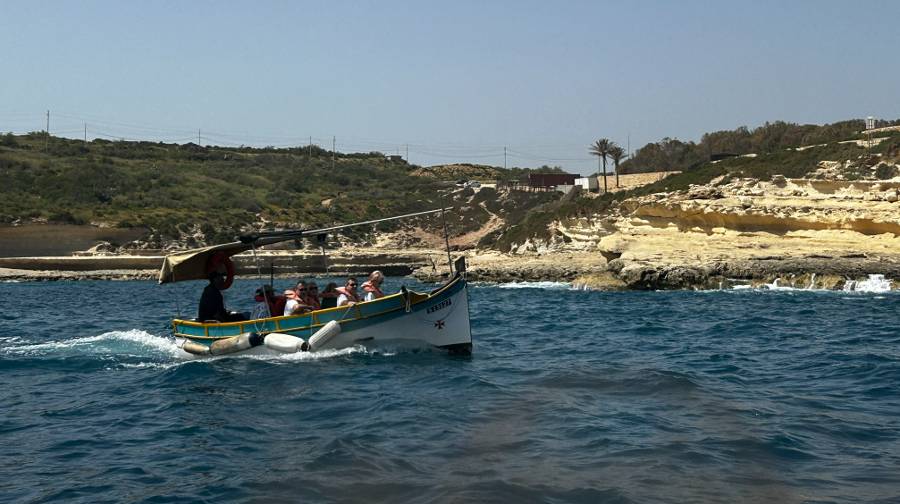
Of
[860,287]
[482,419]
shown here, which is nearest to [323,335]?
[482,419]

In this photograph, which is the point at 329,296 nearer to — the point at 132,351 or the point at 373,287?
the point at 373,287

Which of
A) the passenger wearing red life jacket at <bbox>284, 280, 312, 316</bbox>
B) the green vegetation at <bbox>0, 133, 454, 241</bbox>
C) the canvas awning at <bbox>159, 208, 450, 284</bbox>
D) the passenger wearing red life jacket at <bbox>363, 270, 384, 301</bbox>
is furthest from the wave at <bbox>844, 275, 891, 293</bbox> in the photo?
→ the green vegetation at <bbox>0, 133, 454, 241</bbox>

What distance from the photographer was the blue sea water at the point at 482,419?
10.5 m

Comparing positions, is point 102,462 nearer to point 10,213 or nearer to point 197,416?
point 197,416

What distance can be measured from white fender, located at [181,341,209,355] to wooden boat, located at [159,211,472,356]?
0.45 metres

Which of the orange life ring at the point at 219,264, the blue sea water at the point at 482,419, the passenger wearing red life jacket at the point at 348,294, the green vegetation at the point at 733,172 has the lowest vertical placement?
the blue sea water at the point at 482,419

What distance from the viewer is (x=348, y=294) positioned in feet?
67.2

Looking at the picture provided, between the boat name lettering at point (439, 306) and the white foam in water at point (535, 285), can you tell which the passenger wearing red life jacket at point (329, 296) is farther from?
the white foam in water at point (535, 285)

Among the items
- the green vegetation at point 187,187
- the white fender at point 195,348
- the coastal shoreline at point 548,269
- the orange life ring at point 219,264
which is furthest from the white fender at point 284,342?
the green vegetation at point 187,187

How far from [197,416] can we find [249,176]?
105 metres

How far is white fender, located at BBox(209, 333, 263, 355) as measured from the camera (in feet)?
66.0

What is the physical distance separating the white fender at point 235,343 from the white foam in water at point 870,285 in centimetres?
2380

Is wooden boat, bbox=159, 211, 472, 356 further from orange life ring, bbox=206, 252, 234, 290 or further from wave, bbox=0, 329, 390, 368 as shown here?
orange life ring, bbox=206, 252, 234, 290

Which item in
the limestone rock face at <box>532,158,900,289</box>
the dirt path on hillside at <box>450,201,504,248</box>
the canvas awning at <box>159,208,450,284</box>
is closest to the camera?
the canvas awning at <box>159,208,450,284</box>
